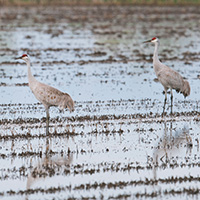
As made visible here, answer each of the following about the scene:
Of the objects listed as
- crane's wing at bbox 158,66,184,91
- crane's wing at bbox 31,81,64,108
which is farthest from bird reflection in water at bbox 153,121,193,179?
crane's wing at bbox 31,81,64,108

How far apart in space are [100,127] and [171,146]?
2053 mm

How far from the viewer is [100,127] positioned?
41.7 feet

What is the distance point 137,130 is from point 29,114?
10.5ft

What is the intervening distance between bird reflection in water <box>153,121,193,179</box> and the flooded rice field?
0.06 ft

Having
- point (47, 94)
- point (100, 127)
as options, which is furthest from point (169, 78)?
point (47, 94)

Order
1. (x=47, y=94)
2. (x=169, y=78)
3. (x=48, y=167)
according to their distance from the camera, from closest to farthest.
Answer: (x=48, y=167), (x=47, y=94), (x=169, y=78)

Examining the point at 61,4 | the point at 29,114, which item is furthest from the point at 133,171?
the point at 61,4

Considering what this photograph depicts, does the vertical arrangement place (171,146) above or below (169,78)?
below

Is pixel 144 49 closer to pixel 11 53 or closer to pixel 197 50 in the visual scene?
pixel 197 50

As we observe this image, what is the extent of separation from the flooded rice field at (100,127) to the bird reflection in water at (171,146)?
0.02 meters

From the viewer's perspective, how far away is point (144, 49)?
96.9 ft

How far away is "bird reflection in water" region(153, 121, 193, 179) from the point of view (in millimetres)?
10141

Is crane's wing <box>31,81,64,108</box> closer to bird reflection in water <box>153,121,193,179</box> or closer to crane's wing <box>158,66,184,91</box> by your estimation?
bird reflection in water <box>153,121,193,179</box>

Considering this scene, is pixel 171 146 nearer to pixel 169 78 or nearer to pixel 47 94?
pixel 47 94
